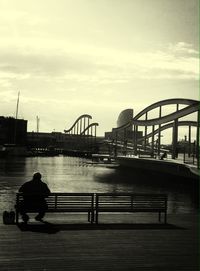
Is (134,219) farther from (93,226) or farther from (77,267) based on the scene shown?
(77,267)

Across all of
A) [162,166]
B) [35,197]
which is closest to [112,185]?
[162,166]

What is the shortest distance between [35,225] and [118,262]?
14.0 ft

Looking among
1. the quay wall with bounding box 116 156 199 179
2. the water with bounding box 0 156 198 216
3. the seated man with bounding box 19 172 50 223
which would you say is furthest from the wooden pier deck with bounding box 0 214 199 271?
the quay wall with bounding box 116 156 199 179

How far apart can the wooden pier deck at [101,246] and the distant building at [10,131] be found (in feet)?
489

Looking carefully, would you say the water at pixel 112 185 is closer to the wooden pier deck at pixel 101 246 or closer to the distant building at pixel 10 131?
the wooden pier deck at pixel 101 246

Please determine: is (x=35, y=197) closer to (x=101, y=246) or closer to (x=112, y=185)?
(x=101, y=246)

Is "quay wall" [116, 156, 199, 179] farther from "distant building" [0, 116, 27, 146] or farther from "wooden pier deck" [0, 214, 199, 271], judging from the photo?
"distant building" [0, 116, 27, 146]

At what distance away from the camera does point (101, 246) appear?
10.8 metres

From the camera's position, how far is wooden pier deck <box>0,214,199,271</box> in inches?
363

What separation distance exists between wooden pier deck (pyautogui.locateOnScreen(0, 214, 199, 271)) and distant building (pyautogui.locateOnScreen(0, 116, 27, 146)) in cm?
14897

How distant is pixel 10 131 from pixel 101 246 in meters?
156

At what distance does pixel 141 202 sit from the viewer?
50.8 ft

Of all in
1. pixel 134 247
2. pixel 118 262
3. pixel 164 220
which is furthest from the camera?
pixel 164 220

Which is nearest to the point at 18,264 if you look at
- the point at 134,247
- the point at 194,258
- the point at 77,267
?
the point at 77,267
